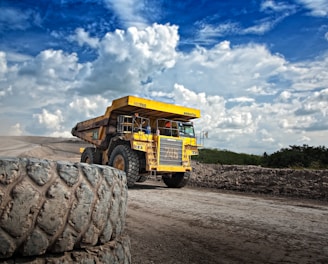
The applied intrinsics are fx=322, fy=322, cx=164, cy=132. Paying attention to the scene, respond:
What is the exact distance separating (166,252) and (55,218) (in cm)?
195

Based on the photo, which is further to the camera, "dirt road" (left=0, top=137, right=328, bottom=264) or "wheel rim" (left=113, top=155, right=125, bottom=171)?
"wheel rim" (left=113, top=155, right=125, bottom=171)

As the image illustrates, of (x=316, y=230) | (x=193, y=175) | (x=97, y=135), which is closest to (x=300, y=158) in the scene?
(x=193, y=175)

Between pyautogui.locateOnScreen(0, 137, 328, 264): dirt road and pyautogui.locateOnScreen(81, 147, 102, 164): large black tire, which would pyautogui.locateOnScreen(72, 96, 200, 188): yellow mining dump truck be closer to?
pyautogui.locateOnScreen(81, 147, 102, 164): large black tire

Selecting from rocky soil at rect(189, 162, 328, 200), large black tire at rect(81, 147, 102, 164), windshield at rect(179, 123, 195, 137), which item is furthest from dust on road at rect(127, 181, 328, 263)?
large black tire at rect(81, 147, 102, 164)

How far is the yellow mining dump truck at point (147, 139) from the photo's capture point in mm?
10625

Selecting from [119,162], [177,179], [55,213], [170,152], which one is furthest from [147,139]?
[55,213]

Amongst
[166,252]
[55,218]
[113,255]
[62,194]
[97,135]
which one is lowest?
[166,252]

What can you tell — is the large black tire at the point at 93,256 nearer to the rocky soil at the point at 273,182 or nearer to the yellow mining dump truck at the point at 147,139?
the yellow mining dump truck at the point at 147,139

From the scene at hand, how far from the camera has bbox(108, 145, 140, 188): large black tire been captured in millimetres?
10289

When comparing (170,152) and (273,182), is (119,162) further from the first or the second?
Result: (273,182)

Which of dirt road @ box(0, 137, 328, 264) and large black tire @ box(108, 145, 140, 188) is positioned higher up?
large black tire @ box(108, 145, 140, 188)

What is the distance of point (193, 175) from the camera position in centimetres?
1451

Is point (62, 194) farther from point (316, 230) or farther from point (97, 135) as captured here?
point (97, 135)

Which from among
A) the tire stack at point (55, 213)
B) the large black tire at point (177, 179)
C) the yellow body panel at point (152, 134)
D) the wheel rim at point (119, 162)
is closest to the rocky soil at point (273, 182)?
the large black tire at point (177, 179)
